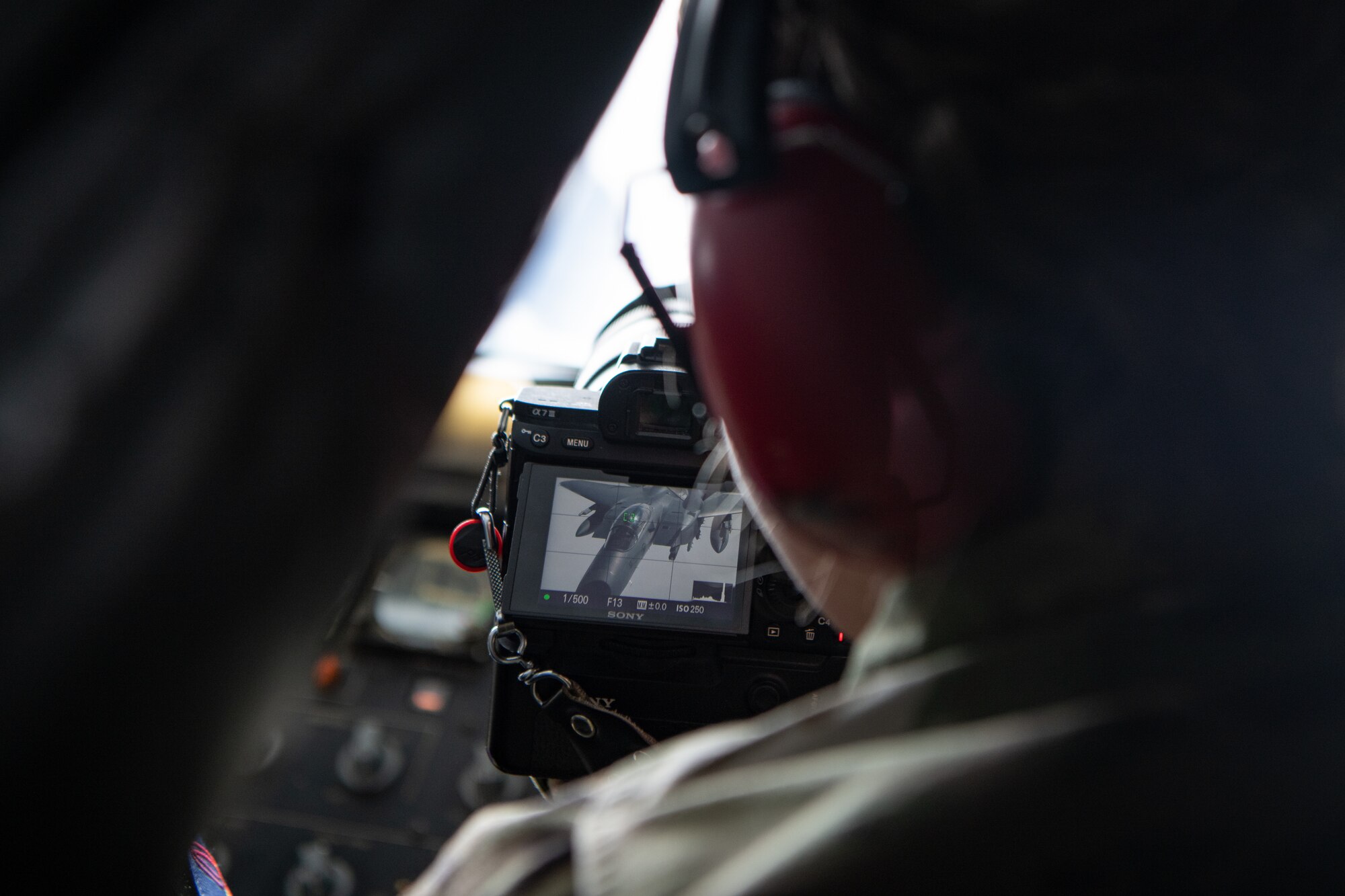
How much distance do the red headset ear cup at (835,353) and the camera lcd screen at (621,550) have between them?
1.96 feet

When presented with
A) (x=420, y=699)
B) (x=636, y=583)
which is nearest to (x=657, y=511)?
(x=636, y=583)

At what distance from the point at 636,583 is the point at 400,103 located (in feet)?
2.73

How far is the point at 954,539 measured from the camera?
40 cm

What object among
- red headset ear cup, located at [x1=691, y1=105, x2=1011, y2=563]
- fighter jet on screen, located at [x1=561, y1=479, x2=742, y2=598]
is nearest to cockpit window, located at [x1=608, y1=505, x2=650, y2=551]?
fighter jet on screen, located at [x1=561, y1=479, x2=742, y2=598]

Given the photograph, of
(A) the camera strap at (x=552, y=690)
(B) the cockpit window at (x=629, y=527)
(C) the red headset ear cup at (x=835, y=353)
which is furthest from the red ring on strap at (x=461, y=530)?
(C) the red headset ear cup at (x=835, y=353)

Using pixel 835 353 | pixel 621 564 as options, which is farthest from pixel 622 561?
pixel 835 353

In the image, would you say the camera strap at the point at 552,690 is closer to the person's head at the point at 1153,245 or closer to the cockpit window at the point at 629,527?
the cockpit window at the point at 629,527

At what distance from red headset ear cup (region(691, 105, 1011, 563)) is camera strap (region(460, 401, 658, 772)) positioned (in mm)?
604

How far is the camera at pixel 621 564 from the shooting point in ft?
3.28

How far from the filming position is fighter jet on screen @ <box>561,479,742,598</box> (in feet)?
3.32

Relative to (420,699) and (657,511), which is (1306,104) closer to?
(657,511)

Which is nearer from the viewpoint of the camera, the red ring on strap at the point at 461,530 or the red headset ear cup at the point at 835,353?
the red headset ear cup at the point at 835,353

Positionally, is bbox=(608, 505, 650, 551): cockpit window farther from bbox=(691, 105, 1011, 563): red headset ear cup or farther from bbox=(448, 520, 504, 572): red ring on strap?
bbox=(691, 105, 1011, 563): red headset ear cup

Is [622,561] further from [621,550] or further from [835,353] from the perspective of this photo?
[835,353]
